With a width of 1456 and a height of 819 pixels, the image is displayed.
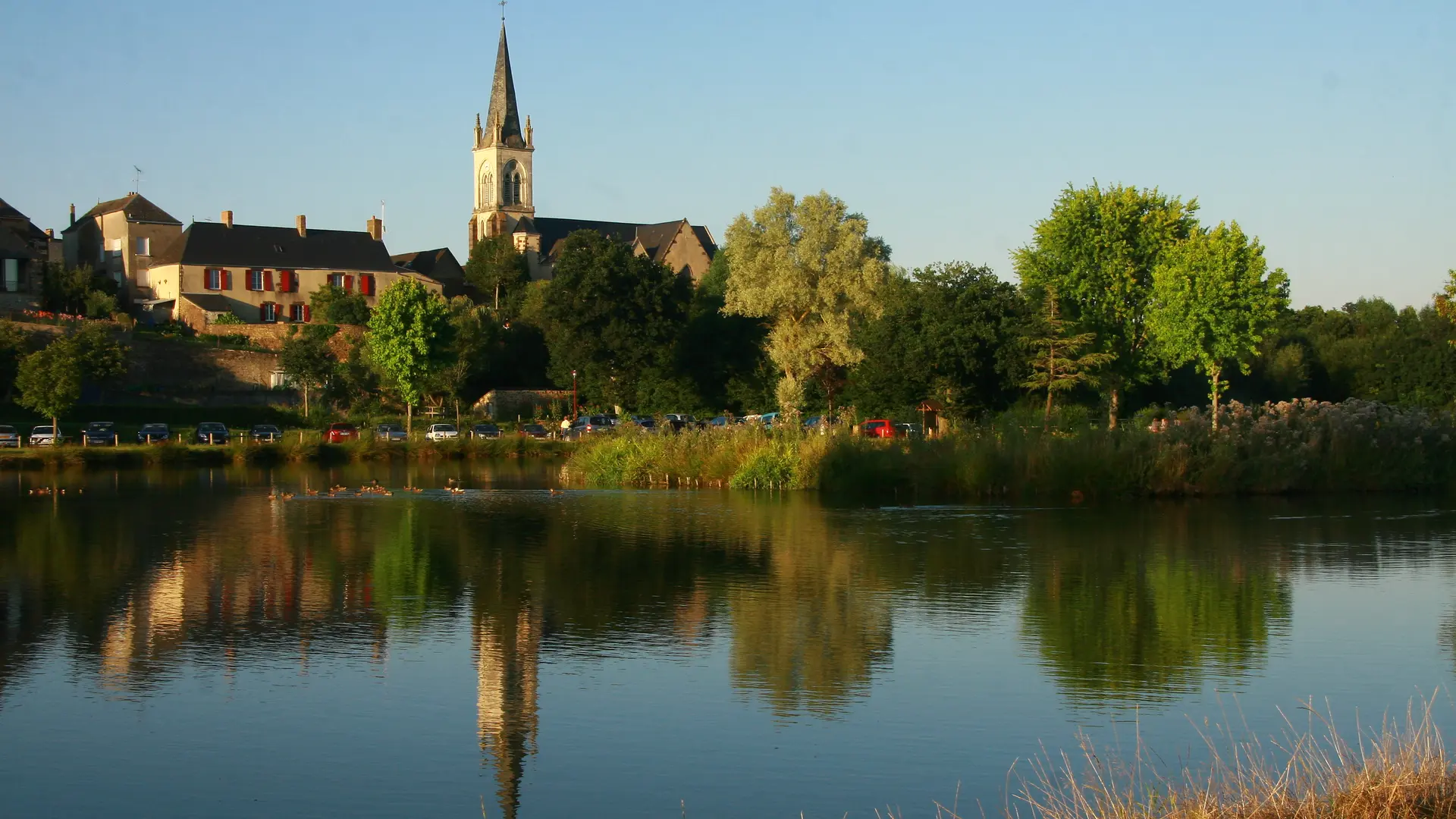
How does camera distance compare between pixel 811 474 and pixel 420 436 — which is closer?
pixel 811 474

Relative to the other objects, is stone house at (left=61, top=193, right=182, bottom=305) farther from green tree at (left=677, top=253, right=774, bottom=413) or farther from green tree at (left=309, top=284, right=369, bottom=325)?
green tree at (left=677, top=253, right=774, bottom=413)

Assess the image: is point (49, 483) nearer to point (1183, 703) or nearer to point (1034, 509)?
point (1034, 509)

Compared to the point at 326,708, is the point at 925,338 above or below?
above

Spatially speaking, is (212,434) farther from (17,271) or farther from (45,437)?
(17,271)

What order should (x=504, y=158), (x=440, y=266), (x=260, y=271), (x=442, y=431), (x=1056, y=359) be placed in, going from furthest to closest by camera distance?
(x=504, y=158)
(x=440, y=266)
(x=260, y=271)
(x=442, y=431)
(x=1056, y=359)

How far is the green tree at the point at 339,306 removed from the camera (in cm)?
9206

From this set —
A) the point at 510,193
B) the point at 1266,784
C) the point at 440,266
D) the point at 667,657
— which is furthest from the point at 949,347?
the point at 510,193

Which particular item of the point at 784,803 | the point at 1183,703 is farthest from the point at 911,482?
the point at 784,803

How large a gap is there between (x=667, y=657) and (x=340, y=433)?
172 ft

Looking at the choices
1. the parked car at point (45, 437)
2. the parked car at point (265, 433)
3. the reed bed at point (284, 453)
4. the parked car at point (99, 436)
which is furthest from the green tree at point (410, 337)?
the parked car at point (45, 437)

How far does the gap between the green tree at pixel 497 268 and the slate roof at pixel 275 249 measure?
1074 cm

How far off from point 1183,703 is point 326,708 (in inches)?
308

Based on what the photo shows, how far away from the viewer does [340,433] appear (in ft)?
211

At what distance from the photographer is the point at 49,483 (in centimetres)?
4266
